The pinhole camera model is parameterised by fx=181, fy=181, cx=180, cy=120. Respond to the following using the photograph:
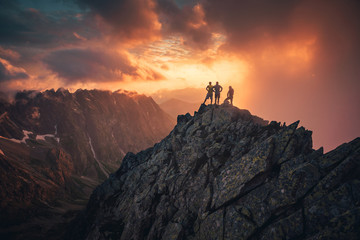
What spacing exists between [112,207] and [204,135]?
34336mm

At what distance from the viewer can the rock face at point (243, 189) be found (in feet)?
57.8

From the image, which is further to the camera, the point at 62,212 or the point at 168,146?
the point at 62,212

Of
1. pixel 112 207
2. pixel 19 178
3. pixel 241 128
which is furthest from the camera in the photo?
pixel 19 178

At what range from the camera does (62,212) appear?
502 ft

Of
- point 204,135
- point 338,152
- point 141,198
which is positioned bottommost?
point 141,198

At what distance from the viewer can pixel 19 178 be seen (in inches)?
6683

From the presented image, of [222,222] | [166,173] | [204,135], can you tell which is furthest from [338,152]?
[166,173]

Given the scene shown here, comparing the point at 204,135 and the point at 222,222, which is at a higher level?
the point at 204,135

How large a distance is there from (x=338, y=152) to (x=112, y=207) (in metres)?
53.5

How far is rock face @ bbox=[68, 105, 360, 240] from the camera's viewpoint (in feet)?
57.8

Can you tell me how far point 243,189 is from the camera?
23906mm

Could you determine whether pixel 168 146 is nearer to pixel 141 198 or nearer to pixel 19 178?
pixel 141 198

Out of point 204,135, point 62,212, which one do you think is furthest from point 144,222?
point 62,212

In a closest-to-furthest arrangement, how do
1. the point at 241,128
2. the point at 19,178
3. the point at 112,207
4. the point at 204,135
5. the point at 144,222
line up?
the point at 144,222, the point at 241,128, the point at 204,135, the point at 112,207, the point at 19,178
